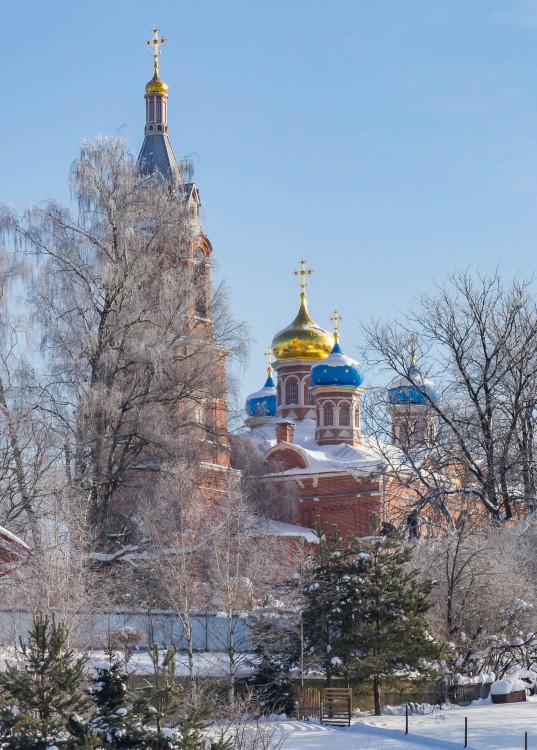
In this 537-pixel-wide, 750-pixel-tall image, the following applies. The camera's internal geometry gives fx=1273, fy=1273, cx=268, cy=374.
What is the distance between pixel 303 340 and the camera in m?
Answer: 52.2

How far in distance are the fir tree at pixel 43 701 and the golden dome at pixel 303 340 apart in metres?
41.1

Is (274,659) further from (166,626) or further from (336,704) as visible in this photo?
(166,626)

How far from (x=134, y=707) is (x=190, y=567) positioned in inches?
557

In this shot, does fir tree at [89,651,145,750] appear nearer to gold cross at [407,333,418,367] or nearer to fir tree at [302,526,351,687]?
fir tree at [302,526,351,687]

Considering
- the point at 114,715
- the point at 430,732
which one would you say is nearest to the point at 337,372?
the point at 430,732

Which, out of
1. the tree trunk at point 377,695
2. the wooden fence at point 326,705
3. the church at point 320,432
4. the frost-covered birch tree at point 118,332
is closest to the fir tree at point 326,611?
the wooden fence at point 326,705

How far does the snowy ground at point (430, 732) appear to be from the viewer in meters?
16.4

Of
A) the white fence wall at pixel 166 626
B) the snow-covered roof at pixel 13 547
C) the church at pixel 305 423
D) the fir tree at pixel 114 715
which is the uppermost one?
the church at pixel 305 423

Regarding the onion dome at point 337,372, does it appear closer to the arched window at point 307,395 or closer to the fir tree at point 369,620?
the arched window at point 307,395

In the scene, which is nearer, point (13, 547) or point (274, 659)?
point (13, 547)

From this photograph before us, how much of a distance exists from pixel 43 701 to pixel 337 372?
37.0m

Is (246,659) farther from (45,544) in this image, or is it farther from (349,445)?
(349,445)

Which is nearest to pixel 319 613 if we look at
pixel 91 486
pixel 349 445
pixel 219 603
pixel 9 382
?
pixel 219 603

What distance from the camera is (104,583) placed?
24359mm
